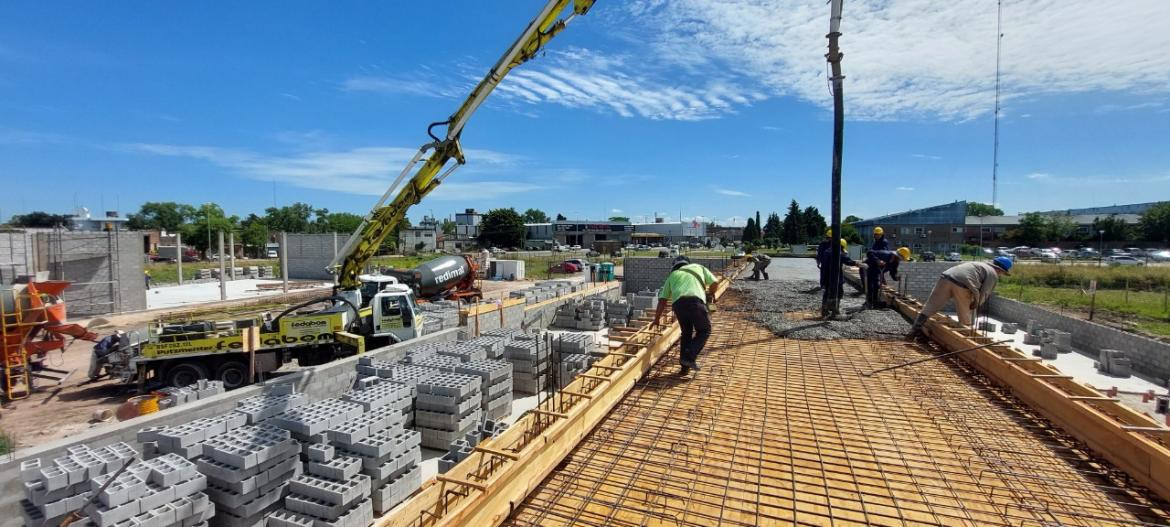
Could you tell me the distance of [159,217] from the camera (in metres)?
70.7

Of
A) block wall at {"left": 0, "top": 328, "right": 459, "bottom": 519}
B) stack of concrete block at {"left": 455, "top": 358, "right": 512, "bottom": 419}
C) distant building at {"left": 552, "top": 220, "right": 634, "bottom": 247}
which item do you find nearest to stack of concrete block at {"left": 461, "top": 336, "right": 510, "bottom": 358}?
stack of concrete block at {"left": 455, "top": 358, "right": 512, "bottom": 419}

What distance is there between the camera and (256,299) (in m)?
22.1

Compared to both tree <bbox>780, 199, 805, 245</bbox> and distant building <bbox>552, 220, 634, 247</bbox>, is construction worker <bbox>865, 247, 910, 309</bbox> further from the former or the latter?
distant building <bbox>552, 220, 634, 247</bbox>

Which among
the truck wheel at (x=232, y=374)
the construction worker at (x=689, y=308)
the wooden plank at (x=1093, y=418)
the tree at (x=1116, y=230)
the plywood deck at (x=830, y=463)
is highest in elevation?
the tree at (x=1116, y=230)

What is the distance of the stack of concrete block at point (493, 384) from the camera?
318 inches

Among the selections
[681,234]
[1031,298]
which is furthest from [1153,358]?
[681,234]

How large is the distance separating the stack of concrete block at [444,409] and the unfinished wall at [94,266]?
58.2 ft

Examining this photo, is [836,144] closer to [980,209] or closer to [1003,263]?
[1003,263]

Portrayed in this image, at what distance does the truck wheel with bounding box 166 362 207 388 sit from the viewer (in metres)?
9.79

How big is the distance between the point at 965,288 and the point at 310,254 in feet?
110

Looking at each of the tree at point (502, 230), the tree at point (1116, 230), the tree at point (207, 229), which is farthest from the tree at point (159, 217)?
the tree at point (1116, 230)

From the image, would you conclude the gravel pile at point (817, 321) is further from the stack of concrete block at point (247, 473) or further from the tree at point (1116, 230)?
the tree at point (1116, 230)

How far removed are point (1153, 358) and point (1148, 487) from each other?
1309 cm

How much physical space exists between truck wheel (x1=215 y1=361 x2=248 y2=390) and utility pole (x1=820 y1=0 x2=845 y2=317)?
10.9 m
